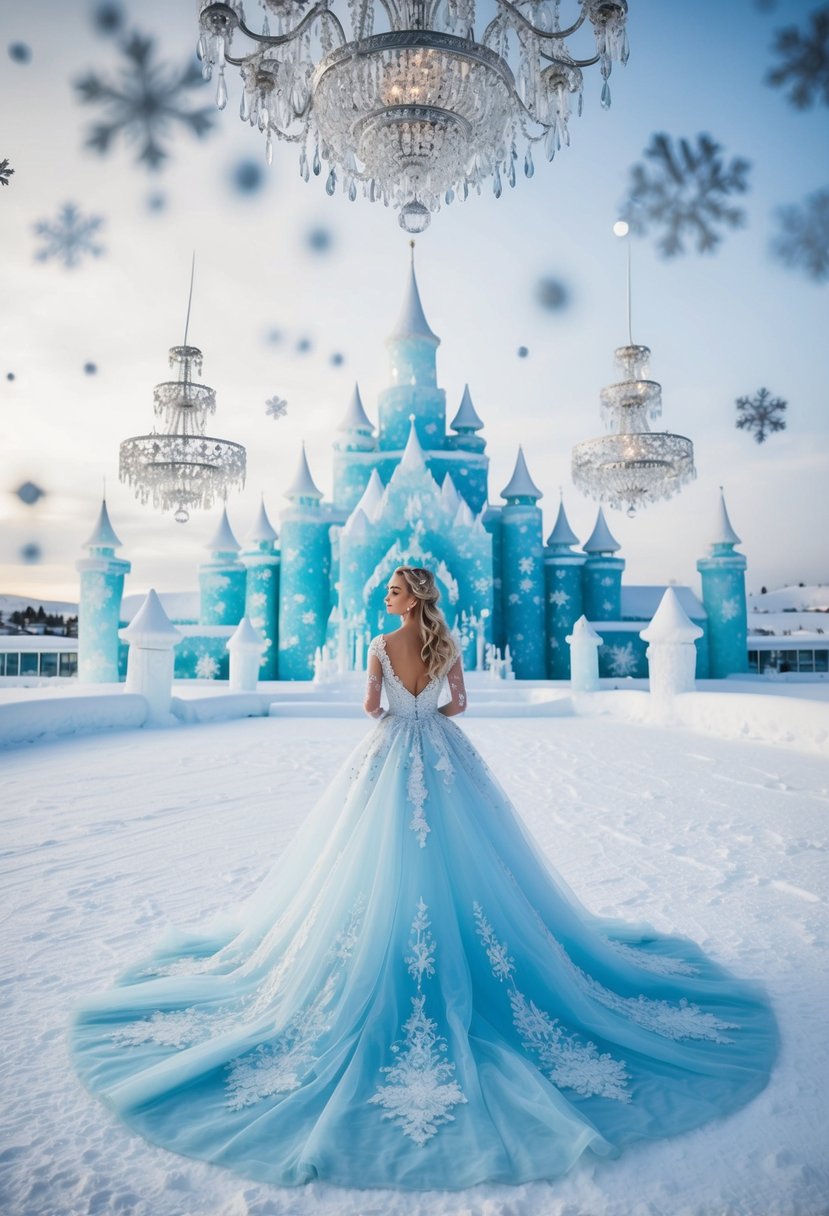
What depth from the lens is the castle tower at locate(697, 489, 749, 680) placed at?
24.1 m

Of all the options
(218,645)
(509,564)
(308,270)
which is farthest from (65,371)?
(509,564)

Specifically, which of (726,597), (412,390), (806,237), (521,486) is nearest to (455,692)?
(806,237)

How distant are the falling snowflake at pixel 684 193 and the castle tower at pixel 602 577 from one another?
11.3m

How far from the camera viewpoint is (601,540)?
25422mm

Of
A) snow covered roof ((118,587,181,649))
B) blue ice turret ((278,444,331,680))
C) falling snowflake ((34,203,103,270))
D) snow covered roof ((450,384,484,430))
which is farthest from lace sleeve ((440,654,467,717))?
snow covered roof ((450,384,484,430))

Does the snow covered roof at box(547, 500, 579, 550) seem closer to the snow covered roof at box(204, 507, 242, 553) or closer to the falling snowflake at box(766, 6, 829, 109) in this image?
the snow covered roof at box(204, 507, 242, 553)

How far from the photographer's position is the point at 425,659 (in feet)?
8.56

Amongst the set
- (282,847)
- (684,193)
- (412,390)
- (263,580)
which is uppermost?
(684,193)

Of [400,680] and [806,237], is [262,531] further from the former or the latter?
[400,680]

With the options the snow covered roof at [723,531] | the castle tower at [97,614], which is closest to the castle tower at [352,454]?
the castle tower at [97,614]

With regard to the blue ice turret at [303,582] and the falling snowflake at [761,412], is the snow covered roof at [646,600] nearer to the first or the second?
the falling snowflake at [761,412]

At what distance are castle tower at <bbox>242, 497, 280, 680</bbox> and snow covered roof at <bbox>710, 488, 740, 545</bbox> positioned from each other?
15.1 metres

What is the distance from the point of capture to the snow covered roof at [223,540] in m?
25.3

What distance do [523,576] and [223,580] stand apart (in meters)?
10.6
